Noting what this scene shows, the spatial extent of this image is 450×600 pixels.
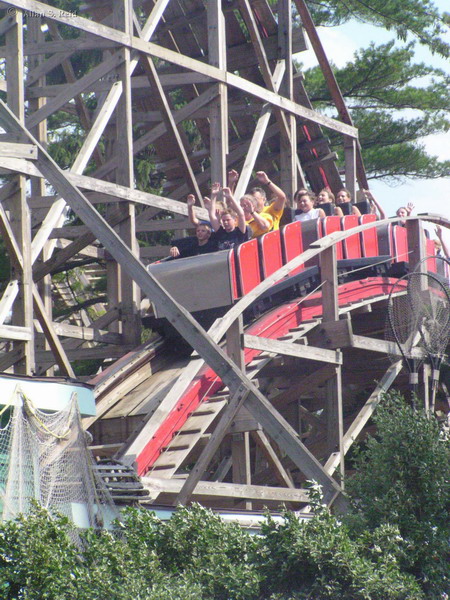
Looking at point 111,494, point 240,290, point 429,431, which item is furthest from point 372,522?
point 240,290

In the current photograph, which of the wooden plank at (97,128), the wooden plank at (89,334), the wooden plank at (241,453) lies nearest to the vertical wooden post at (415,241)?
the wooden plank at (241,453)

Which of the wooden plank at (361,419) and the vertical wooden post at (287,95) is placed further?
the vertical wooden post at (287,95)

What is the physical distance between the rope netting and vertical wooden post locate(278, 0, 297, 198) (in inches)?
359

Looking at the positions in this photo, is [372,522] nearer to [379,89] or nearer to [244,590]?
[244,590]

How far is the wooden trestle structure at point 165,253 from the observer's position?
9.36 meters

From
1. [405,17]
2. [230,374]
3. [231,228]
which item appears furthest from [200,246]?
[405,17]

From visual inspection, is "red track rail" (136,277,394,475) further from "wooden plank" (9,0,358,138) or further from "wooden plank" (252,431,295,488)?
"wooden plank" (9,0,358,138)

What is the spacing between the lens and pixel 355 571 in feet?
21.6

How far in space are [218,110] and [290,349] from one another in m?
4.76

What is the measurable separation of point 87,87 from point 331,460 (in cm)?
512

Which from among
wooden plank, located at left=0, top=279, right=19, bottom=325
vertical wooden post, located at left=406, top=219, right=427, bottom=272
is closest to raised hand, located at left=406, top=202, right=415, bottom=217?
vertical wooden post, located at left=406, top=219, right=427, bottom=272

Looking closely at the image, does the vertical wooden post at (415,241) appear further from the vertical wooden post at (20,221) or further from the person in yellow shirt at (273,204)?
the vertical wooden post at (20,221)

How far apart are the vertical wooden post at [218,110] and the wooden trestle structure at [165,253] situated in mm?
21

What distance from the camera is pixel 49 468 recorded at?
7.67 metres
